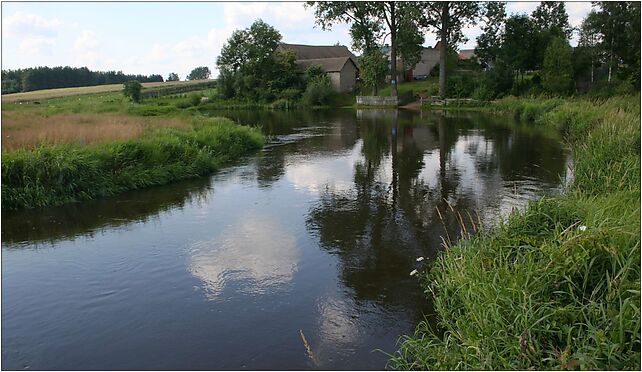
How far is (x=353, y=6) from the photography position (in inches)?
1791

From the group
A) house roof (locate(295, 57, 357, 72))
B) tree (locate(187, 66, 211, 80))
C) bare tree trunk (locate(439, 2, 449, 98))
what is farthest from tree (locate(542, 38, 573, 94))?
tree (locate(187, 66, 211, 80))

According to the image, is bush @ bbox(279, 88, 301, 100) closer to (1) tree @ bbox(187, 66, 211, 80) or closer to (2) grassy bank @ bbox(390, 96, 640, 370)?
(2) grassy bank @ bbox(390, 96, 640, 370)

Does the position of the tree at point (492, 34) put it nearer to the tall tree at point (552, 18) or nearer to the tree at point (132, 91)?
the tall tree at point (552, 18)

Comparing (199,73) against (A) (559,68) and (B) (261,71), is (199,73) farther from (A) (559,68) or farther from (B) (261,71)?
(A) (559,68)

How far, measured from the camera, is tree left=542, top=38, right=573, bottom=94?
37.5 meters

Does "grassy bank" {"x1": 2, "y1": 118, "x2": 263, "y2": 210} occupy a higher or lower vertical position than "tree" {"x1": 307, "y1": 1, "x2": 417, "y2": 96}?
lower

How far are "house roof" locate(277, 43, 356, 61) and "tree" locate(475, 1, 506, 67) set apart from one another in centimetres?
2807

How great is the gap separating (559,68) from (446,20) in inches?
423

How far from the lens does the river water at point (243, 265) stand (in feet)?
19.1

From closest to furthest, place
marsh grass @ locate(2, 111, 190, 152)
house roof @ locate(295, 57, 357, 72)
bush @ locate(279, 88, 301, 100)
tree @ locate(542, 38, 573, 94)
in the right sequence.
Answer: marsh grass @ locate(2, 111, 190, 152)
tree @ locate(542, 38, 573, 94)
bush @ locate(279, 88, 301, 100)
house roof @ locate(295, 57, 357, 72)

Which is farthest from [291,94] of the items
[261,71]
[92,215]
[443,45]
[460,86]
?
[92,215]

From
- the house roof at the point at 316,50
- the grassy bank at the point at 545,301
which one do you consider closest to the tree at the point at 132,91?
the house roof at the point at 316,50

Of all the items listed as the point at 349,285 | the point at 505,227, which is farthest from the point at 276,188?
the point at 505,227

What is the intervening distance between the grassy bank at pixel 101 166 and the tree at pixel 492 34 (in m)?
34.5
